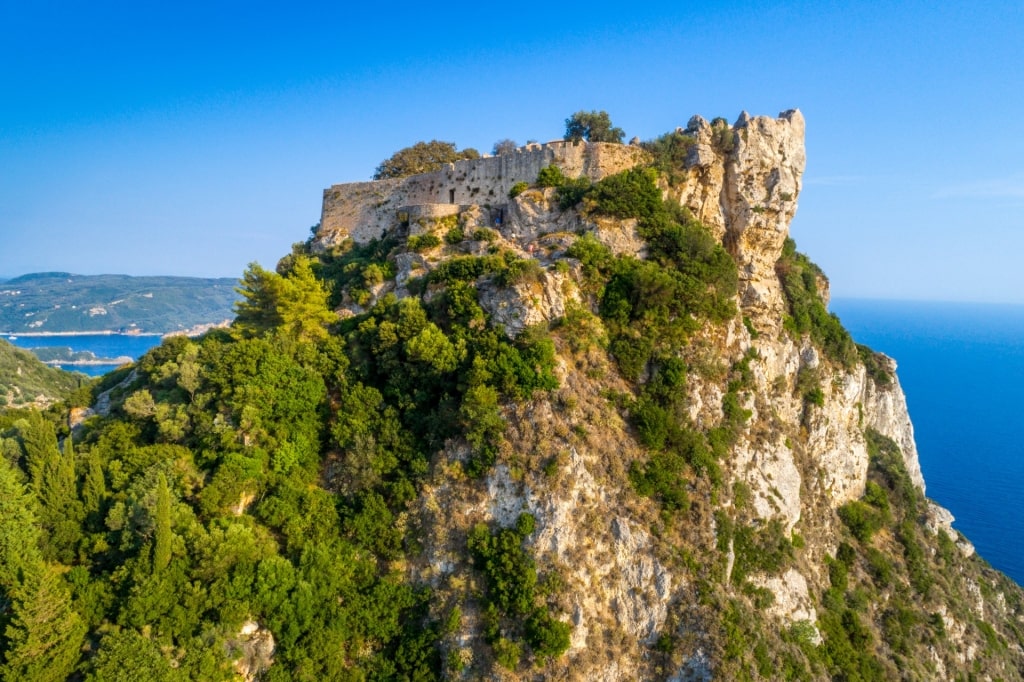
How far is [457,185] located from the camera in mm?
35562

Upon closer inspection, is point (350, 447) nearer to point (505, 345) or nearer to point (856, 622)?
point (505, 345)

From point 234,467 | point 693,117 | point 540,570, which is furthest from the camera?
point 693,117

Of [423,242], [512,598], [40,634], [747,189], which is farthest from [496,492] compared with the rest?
[747,189]

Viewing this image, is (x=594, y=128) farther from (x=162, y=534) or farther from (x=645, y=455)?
(x=162, y=534)

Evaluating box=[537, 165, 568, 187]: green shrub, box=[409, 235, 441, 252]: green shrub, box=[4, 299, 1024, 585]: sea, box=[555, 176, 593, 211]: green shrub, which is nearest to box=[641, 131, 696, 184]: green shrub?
box=[555, 176, 593, 211]: green shrub

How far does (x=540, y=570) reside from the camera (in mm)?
21062

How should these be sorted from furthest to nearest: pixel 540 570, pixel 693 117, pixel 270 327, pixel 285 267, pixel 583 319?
pixel 285 267 < pixel 693 117 < pixel 270 327 < pixel 583 319 < pixel 540 570

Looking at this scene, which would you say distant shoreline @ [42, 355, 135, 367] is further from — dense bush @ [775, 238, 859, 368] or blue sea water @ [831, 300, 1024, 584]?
blue sea water @ [831, 300, 1024, 584]

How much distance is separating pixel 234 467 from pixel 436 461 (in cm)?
825

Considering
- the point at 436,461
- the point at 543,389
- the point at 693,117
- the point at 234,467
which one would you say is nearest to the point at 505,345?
the point at 543,389

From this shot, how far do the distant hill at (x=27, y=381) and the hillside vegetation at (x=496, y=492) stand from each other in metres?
45.0

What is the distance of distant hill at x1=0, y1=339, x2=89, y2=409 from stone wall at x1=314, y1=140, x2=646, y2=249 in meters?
44.0

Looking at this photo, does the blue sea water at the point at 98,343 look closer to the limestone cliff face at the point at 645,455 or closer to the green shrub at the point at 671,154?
the limestone cliff face at the point at 645,455

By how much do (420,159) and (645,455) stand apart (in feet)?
95.2
